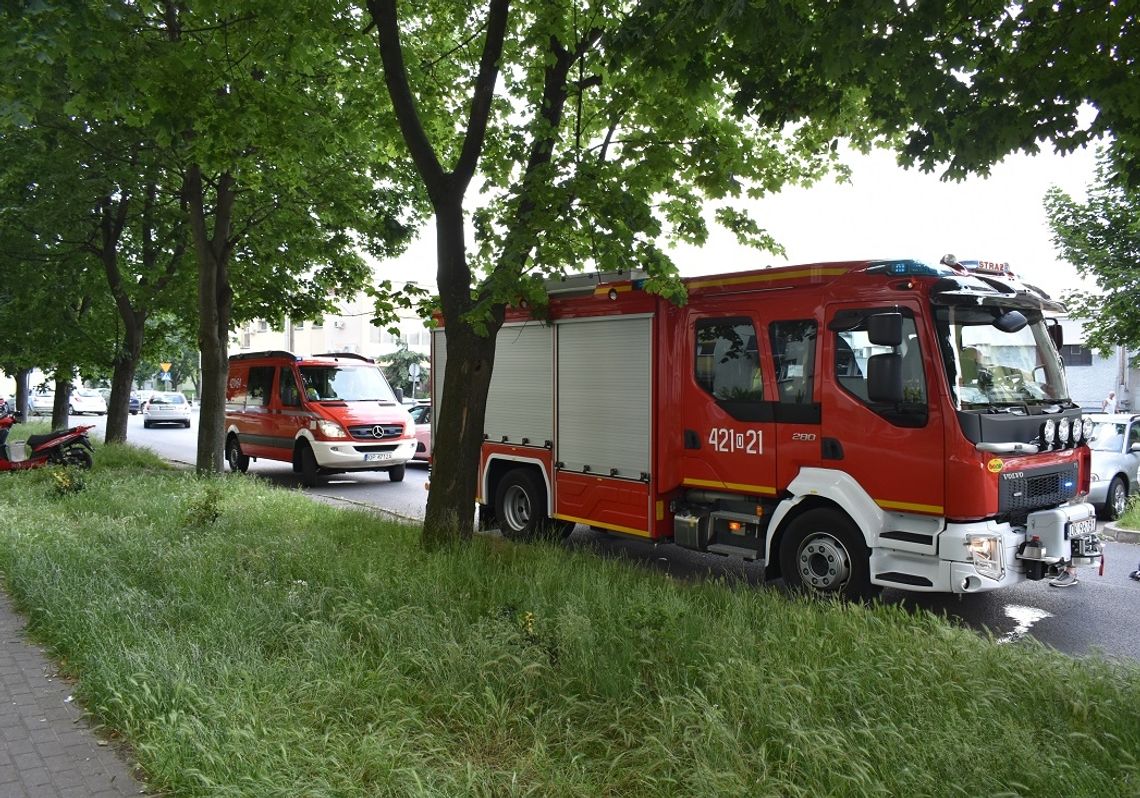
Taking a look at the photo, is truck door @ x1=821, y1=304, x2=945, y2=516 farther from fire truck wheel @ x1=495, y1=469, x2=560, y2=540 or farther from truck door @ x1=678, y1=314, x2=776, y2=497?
fire truck wheel @ x1=495, y1=469, x2=560, y2=540

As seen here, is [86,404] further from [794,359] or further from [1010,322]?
[1010,322]

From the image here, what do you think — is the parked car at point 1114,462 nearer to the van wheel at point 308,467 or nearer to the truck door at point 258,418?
the van wheel at point 308,467

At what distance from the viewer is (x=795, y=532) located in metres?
7.05

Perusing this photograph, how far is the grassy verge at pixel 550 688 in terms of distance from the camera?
3.40 meters

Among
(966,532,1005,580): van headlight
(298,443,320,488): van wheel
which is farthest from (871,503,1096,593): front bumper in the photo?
(298,443,320,488): van wheel

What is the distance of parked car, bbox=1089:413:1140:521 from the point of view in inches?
468

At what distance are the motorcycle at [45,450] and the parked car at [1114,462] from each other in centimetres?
1531

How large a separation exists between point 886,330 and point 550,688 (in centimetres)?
361

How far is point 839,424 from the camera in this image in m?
6.75

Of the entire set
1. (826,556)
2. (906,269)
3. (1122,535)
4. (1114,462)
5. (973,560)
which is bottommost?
(1122,535)

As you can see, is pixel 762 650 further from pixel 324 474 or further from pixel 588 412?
pixel 324 474

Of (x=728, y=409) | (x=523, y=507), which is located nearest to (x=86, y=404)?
(x=523, y=507)

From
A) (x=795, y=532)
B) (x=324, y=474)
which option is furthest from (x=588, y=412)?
(x=324, y=474)

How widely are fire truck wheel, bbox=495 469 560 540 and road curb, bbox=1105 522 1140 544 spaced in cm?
690
